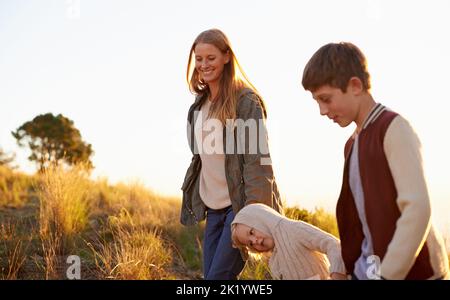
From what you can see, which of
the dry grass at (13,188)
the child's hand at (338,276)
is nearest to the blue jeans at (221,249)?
the child's hand at (338,276)

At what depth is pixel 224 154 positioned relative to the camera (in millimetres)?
4199

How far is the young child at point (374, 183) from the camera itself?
7.35 feet

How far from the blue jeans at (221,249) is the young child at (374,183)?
1387mm

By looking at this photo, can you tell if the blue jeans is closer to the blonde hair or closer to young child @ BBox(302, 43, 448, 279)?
the blonde hair

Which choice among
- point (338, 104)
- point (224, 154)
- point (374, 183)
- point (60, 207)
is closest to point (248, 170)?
point (224, 154)

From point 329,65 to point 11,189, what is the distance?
945 cm

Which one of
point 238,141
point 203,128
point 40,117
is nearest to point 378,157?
point 238,141

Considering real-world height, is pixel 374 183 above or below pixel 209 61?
below

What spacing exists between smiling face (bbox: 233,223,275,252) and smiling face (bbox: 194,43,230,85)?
1258mm

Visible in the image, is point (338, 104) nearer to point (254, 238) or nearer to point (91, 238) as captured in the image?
point (254, 238)

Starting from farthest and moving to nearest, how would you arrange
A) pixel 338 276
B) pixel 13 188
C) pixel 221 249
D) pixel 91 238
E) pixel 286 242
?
pixel 13 188 < pixel 91 238 < pixel 221 249 < pixel 286 242 < pixel 338 276

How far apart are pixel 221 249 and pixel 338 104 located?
167 centimetres

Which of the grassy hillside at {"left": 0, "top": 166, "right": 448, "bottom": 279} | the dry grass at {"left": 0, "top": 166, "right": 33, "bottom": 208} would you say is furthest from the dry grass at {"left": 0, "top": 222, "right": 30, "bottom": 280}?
the dry grass at {"left": 0, "top": 166, "right": 33, "bottom": 208}
